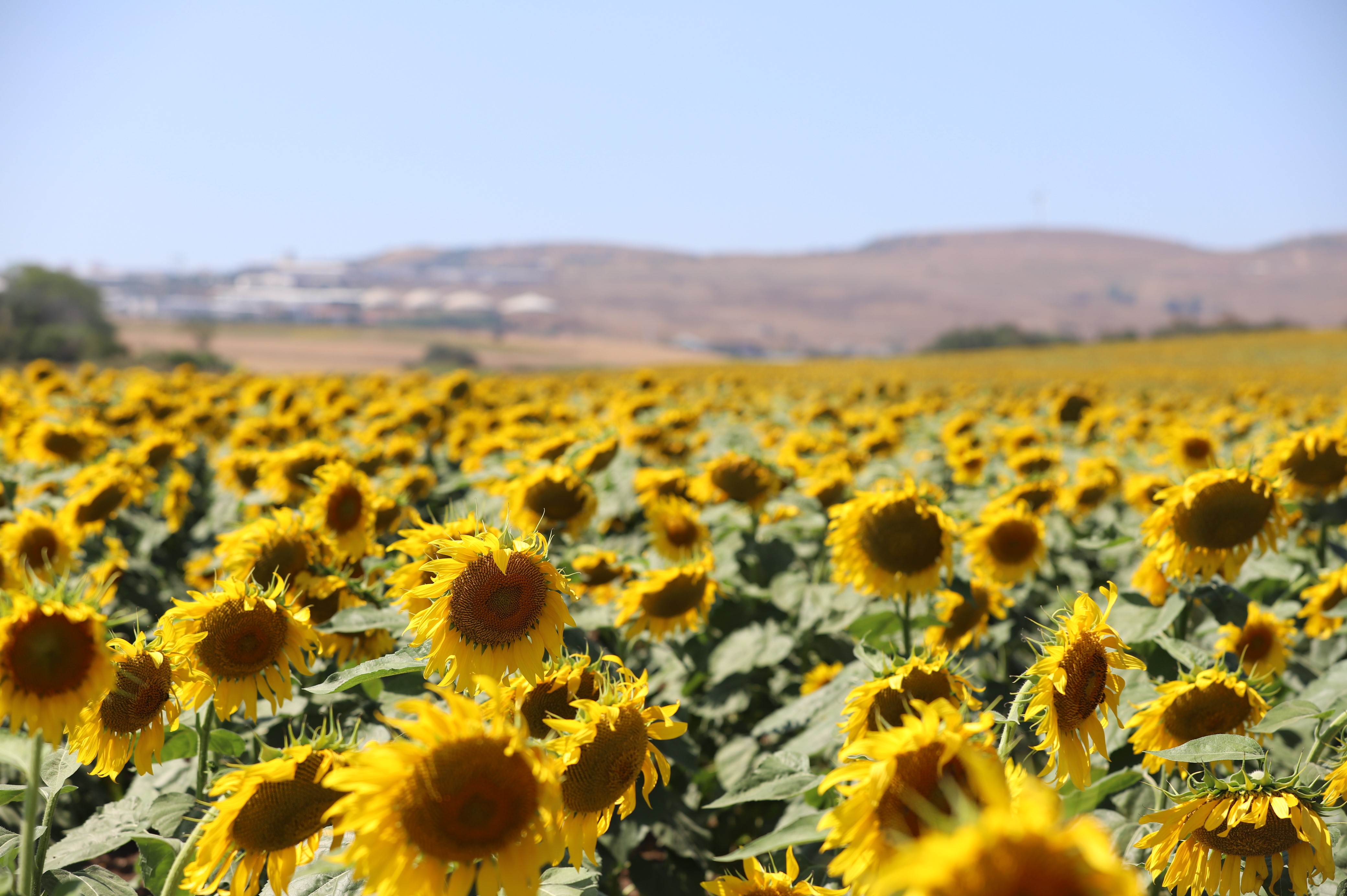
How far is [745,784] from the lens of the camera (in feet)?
7.72

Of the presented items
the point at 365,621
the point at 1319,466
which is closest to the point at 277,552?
the point at 365,621

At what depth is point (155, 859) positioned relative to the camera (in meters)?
2.04

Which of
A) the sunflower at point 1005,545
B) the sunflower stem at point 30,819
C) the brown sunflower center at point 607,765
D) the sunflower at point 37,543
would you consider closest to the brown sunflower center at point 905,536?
the sunflower at point 1005,545

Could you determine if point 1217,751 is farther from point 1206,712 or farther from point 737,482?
point 737,482

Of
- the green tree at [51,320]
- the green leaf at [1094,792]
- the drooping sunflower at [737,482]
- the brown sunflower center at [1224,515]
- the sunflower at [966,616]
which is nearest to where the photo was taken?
the green leaf at [1094,792]

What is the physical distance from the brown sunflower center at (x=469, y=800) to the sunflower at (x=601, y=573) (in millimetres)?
2289

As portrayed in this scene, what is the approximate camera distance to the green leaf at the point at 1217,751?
5.85 ft

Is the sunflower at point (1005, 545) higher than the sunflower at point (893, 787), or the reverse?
the sunflower at point (893, 787)

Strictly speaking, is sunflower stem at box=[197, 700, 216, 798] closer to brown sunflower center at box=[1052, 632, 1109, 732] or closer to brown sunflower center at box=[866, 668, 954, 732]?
brown sunflower center at box=[866, 668, 954, 732]

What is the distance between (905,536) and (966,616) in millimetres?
964

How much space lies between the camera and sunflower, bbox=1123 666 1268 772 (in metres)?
2.36

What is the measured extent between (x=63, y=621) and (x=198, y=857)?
547 millimetres

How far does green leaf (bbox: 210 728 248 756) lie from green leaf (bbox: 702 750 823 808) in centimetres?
133

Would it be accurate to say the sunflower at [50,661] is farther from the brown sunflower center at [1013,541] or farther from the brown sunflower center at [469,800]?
the brown sunflower center at [1013,541]
